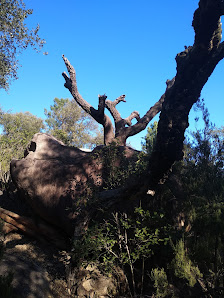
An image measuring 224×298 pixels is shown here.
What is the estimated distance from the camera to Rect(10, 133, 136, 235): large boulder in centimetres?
753

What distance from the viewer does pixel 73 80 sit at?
12.4m

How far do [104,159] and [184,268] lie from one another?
4.08m

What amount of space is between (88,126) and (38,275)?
113ft

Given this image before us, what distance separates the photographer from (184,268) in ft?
13.5

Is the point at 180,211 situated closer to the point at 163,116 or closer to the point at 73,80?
the point at 163,116

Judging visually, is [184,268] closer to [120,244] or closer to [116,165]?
[120,244]

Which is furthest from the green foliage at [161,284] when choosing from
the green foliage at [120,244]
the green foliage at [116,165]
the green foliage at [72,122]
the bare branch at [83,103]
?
the green foliage at [72,122]

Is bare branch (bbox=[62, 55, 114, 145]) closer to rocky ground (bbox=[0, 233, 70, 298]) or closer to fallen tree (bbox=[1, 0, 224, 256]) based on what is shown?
fallen tree (bbox=[1, 0, 224, 256])

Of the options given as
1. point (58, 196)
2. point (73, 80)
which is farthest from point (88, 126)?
point (58, 196)

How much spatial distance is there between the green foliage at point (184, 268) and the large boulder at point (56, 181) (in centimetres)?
348

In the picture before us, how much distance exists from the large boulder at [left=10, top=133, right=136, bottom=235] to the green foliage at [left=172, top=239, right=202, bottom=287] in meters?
3.48

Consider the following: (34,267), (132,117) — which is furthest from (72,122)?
(34,267)

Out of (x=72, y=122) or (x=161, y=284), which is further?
(x=72, y=122)

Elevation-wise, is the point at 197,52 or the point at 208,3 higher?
the point at 208,3
